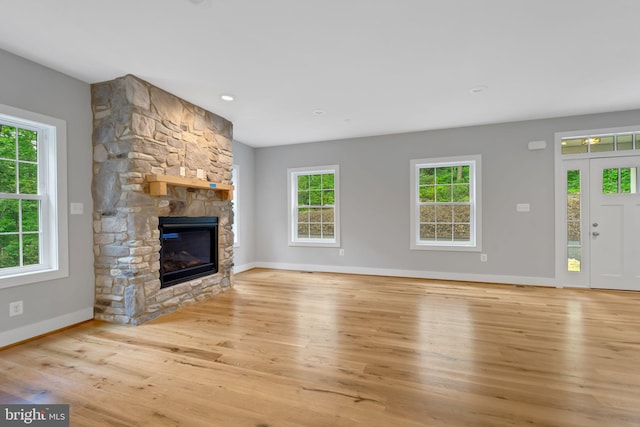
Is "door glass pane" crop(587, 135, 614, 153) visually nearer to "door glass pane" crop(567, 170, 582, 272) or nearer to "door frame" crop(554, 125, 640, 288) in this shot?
"door frame" crop(554, 125, 640, 288)

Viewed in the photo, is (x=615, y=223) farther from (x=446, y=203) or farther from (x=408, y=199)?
(x=408, y=199)

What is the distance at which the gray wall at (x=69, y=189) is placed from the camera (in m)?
2.62

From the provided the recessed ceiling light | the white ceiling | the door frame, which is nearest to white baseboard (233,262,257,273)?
the white ceiling

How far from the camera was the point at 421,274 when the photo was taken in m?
5.20

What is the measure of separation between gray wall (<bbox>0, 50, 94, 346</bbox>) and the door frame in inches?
246

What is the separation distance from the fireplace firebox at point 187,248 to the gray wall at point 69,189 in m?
0.72

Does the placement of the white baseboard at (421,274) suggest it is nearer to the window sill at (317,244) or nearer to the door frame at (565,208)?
the door frame at (565,208)

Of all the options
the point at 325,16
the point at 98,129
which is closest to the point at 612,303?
the point at 325,16

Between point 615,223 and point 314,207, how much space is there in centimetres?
471

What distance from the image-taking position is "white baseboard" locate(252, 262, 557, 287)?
15.3ft

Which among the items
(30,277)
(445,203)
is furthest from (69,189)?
(445,203)

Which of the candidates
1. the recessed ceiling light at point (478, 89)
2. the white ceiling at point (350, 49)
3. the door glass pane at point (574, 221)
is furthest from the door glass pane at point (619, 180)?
the recessed ceiling light at point (478, 89)

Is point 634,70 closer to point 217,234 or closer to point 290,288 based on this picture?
point 290,288

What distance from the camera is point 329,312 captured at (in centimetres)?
345
